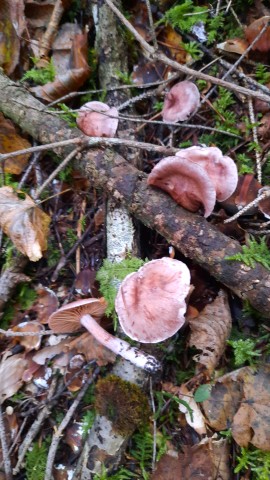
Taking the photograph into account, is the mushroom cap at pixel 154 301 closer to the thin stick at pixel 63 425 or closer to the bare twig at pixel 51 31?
the thin stick at pixel 63 425

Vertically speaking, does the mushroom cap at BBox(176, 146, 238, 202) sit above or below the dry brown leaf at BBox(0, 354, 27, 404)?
above

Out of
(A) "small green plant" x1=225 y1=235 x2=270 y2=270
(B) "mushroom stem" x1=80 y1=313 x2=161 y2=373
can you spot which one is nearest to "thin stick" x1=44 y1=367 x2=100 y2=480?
(B) "mushroom stem" x1=80 y1=313 x2=161 y2=373

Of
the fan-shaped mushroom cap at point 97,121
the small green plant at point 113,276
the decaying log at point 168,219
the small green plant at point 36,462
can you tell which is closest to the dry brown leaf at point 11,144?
the decaying log at point 168,219

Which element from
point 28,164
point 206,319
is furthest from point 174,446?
point 28,164

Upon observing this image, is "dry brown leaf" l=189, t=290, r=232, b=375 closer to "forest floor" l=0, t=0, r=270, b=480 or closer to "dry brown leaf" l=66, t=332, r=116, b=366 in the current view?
"forest floor" l=0, t=0, r=270, b=480

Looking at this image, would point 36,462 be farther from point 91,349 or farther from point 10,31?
point 10,31

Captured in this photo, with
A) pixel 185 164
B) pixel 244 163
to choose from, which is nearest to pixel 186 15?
pixel 244 163

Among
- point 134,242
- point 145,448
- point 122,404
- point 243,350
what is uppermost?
point 134,242
